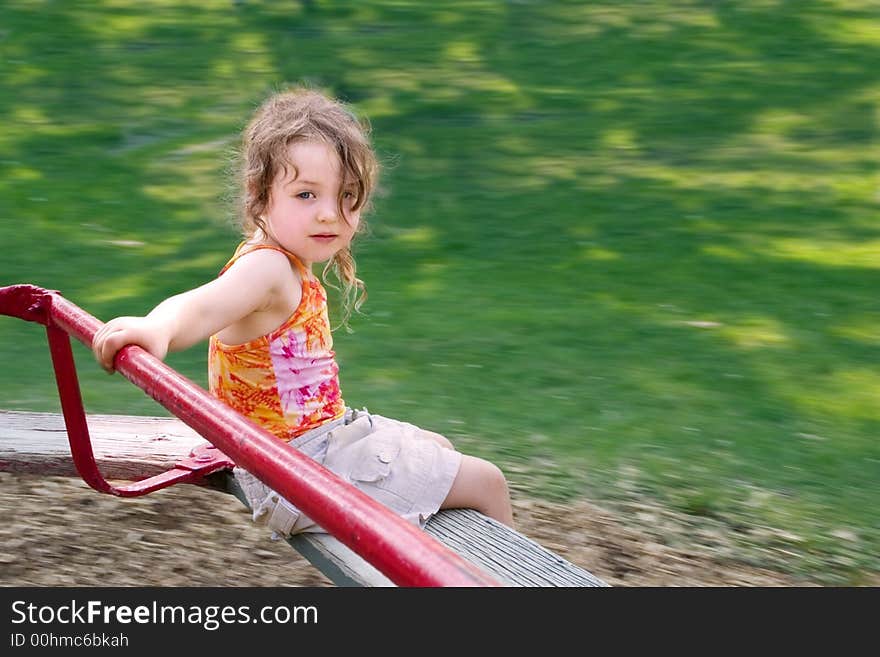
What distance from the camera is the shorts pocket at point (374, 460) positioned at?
9.03 feet

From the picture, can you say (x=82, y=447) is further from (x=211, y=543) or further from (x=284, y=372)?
(x=211, y=543)

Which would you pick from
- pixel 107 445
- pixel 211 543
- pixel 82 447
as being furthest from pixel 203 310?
pixel 211 543

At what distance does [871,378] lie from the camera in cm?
512

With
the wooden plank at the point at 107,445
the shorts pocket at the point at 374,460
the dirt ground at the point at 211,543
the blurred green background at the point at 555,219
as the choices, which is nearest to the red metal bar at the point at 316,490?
the shorts pocket at the point at 374,460

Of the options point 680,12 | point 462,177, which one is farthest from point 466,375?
point 680,12

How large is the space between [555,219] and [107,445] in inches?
164

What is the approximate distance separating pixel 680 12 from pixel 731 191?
3.33m

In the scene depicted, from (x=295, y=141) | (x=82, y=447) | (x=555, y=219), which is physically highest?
(x=295, y=141)

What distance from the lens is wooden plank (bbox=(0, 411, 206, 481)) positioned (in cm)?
321

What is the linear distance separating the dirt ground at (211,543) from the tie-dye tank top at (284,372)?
87 cm

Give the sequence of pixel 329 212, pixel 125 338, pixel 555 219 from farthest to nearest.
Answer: pixel 555 219 < pixel 329 212 < pixel 125 338

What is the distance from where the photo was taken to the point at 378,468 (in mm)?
2760

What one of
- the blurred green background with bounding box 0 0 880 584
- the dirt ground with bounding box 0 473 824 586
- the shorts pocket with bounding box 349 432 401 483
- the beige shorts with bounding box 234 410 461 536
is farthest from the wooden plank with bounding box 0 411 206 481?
the blurred green background with bounding box 0 0 880 584
